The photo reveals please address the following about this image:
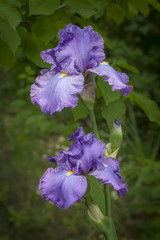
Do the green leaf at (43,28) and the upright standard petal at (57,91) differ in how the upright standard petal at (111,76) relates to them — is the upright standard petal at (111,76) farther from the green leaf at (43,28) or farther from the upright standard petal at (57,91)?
the green leaf at (43,28)

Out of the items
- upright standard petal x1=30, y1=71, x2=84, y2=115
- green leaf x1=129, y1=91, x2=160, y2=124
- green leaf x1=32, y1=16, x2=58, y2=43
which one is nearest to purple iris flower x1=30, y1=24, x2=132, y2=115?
upright standard petal x1=30, y1=71, x2=84, y2=115

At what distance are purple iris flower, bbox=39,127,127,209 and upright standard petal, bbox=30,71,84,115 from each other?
0.12 meters

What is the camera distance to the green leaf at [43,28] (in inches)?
46.6

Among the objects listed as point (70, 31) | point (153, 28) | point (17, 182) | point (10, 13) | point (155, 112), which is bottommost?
point (17, 182)

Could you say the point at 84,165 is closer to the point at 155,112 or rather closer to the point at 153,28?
the point at 155,112

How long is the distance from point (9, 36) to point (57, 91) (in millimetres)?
374

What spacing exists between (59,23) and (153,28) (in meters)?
2.71

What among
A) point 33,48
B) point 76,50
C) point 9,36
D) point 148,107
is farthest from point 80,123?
Result: point 76,50

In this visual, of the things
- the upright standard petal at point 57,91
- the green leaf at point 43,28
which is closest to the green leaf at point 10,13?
the green leaf at point 43,28

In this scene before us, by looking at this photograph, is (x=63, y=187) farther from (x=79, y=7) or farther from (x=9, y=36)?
(x=79, y=7)

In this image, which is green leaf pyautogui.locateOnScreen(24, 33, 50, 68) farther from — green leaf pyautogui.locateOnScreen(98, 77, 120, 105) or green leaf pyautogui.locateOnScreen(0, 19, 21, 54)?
green leaf pyautogui.locateOnScreen(98, 77, 120, 105)

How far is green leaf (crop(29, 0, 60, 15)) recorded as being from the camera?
107 cm

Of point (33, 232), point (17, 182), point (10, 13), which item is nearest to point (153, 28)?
point (17, 182)

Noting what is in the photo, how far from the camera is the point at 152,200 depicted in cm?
277
